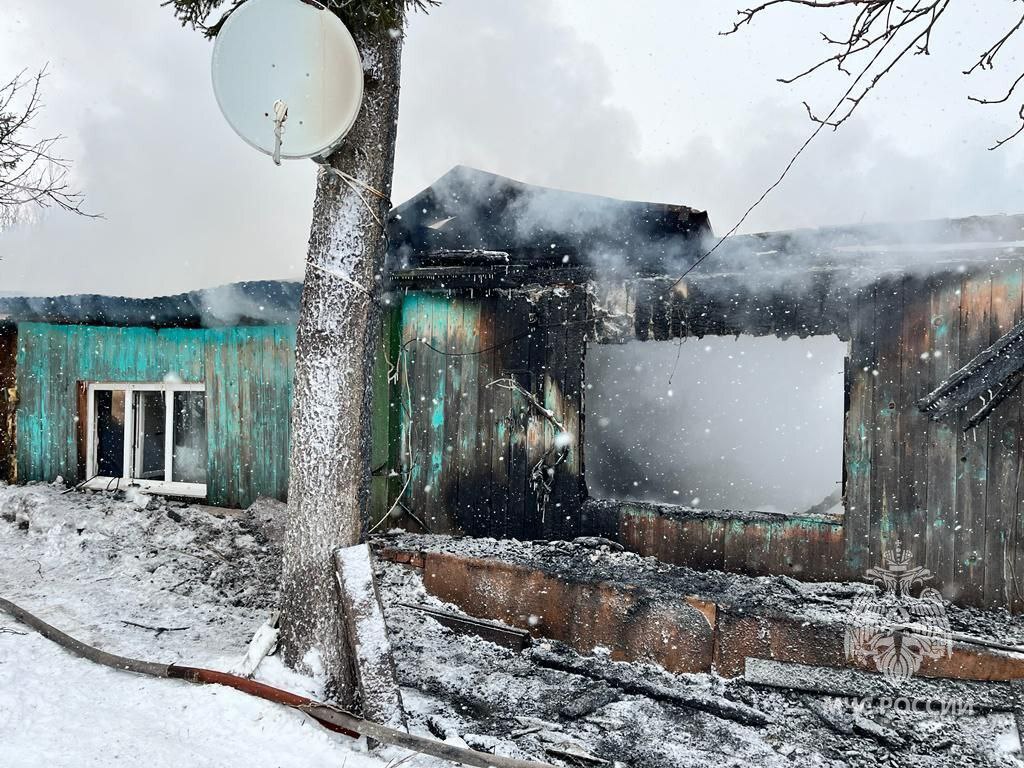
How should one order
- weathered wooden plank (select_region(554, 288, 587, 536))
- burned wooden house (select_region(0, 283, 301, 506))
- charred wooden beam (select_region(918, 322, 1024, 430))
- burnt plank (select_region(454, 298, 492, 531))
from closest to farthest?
1. charred wooden beam (select_region(918, 322, 1024, 430))
2. weathered wooden plank (select_region(554, 288, 587, 536))
3. burnt plank (select_region(454, 298, 492, 531))
4. burned wooden house (select_region(0, 283, 301, 506))

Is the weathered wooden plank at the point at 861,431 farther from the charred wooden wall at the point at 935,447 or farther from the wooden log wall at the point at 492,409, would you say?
the wooden log wall at the point at 492,409

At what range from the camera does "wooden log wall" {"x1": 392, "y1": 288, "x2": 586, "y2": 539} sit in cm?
571

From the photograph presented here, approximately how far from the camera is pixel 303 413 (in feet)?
11.6

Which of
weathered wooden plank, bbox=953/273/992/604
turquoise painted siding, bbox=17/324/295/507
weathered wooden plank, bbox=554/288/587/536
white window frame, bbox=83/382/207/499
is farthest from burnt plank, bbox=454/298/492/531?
weathered wooden plank, bbox=953/273/992/604

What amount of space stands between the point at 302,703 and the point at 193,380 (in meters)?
5.62

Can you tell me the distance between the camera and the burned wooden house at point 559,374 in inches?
180

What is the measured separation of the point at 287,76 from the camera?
320 cm

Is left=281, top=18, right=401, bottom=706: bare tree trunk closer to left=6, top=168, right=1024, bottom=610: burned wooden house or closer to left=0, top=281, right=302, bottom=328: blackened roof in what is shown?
left=6, top=168, right=1024, bottom=610: burned wooden house

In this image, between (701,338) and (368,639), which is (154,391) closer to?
(368,639)

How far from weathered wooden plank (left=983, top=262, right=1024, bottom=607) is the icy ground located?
4.33ft

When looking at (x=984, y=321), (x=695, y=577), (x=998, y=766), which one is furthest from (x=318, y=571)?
(x=984, y=321)

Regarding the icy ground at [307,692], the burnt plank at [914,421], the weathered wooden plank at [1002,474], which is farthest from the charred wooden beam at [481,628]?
the weathered wooden plank at [1002,474]

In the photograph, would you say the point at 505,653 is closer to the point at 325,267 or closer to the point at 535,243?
the point at 325,267

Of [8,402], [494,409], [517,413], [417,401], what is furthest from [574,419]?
[8,402]
